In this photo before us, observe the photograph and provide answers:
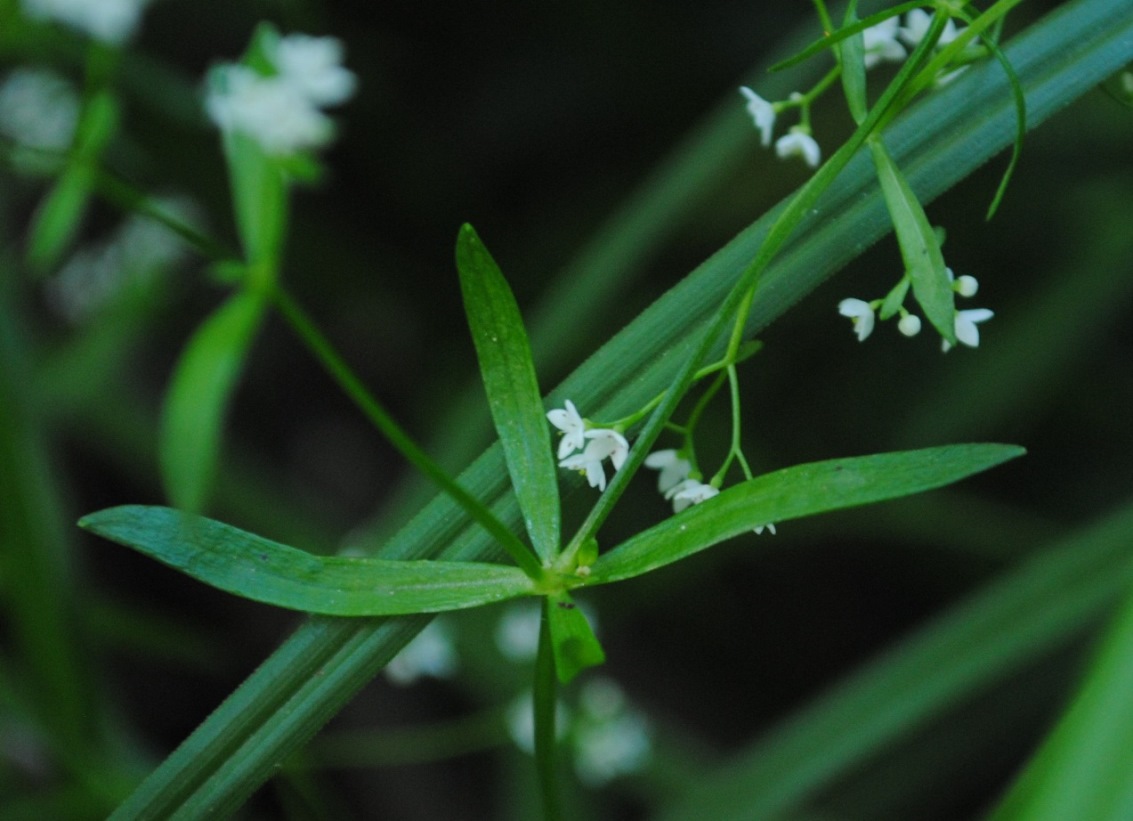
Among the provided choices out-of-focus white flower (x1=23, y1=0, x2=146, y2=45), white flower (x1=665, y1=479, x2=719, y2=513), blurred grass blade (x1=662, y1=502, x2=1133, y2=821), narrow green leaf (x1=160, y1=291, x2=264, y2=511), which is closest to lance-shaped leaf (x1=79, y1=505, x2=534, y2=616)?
narrow green leaf (x1=160, y1=291, x2=264, y2=511)

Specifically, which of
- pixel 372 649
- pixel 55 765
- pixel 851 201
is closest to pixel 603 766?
pixel 55 765

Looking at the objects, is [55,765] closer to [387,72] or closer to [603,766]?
[603,766]

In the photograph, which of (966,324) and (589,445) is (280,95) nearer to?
(589,445)

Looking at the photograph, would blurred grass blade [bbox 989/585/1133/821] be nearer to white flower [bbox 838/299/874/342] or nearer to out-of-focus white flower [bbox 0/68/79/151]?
white flower [bbox 838/299/874/342]

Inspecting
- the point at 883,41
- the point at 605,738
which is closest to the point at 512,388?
the point at 883,41

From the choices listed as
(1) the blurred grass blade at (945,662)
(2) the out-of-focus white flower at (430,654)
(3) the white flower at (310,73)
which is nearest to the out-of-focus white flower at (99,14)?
(3) the white flower at (310,73)

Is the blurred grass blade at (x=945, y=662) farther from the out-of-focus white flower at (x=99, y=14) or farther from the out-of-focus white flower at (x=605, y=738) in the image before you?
the out-of-focus white flower at (x=99, y=14)

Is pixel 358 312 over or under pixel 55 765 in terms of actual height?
over
